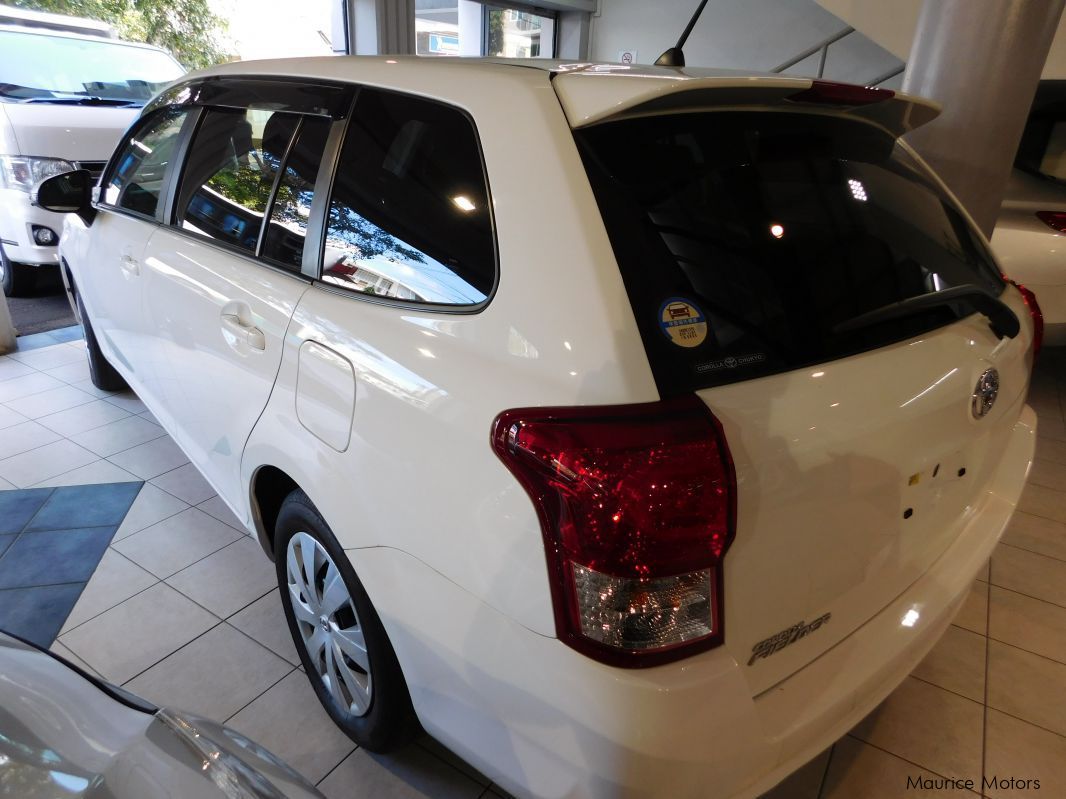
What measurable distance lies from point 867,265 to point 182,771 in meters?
1.27

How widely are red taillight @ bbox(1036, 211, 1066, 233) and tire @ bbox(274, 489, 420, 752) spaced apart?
398 centimetres

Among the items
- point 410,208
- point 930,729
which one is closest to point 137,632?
point 410,208

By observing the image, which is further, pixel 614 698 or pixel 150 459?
pixel 150 459

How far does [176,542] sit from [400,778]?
50.2 inches

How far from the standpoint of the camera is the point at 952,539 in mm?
1385

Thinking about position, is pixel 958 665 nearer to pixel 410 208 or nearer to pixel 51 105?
pixel 410 208

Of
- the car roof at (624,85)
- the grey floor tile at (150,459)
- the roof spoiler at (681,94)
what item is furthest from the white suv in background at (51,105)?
the roof spoiler at (681,94)

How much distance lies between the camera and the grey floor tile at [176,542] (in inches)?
89.9

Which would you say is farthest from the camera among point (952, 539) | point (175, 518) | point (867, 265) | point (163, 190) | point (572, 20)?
point (572, 20)

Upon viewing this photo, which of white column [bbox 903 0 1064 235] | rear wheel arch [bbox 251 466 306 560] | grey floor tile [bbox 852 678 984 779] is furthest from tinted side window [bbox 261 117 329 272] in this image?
white column [bbox 903 0 1064 235]

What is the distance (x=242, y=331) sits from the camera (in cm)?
155

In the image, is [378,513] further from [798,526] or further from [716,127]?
[716,127]

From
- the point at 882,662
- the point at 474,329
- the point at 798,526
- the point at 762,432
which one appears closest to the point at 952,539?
the point at 882,662

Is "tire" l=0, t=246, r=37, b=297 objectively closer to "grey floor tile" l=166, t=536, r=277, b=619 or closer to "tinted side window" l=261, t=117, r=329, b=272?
"grey floor tile" l=166, t=536, r=277, b=619
